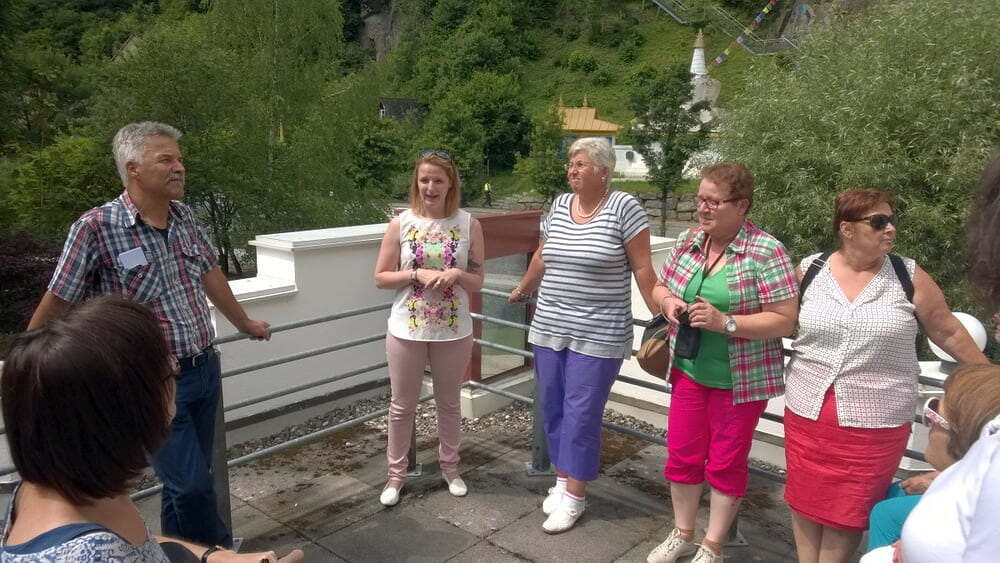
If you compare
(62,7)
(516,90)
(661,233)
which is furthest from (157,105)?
(62,7)

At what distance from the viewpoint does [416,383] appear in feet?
11.2

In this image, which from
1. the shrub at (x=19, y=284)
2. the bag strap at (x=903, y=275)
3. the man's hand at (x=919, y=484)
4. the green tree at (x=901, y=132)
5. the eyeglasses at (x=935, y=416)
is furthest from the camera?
the green tree at (x=901, y=132)

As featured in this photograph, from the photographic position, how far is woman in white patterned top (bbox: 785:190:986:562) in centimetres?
238

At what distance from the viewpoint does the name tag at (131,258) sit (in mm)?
2350

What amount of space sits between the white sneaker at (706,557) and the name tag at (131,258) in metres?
2.33

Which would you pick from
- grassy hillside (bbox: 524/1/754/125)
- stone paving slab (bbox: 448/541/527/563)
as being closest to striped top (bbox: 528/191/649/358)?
stone paving slab (bbox: 448/541/527/563)

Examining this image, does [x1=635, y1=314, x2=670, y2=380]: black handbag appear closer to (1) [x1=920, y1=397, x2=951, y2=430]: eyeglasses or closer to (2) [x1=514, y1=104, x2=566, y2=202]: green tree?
(1) [x1=920, y1=397, x2=951, y2=430]: eyeglasses

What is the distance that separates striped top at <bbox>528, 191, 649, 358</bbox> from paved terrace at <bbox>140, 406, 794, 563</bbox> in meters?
0.86

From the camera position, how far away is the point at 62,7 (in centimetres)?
4738

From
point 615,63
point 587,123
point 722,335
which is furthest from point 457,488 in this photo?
point 615,63

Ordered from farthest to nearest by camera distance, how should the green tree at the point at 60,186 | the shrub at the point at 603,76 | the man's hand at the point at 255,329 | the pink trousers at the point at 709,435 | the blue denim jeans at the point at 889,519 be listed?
the shrub at the point at 603,76
the green tree at the point at 60,186
the man's hand at the point at 255,329
the pink trousers at the point at 709,435
the blue denim jeans at the point at 889,519

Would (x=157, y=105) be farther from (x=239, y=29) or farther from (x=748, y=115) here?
(x=748, y=115)

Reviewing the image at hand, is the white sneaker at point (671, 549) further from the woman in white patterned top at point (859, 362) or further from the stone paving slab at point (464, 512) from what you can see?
the woman in white patterned top at point (859, 362)

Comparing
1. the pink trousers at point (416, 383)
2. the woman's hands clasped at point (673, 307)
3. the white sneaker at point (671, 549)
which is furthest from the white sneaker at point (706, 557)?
the pink trousers at point (416, 383)
